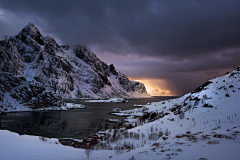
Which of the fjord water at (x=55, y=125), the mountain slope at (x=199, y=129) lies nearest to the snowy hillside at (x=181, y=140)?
the mountain slope at (x=199, y=129)

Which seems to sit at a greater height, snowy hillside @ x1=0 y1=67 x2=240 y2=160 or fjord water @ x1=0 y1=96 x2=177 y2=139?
snowy hillside @ x1=0 y1=67 x2=240 y2=160

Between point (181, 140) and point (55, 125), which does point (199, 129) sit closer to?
point (181, 140)

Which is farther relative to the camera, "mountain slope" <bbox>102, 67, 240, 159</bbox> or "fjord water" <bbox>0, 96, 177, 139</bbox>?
"fjord water" <bbox>0, 96, 177, 139</bbox>

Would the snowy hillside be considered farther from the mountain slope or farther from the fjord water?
the fjord water

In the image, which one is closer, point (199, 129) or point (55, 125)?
point (199, 129)

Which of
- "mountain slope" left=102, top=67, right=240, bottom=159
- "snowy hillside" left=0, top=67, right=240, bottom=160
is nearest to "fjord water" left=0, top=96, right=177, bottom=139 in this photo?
"snowy hillside" left=0, top=67, right=240, bottom=160

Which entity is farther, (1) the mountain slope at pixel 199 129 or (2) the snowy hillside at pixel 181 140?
(1) the mountain slope at pixel 199 129

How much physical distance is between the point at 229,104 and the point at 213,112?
2063 millimetres

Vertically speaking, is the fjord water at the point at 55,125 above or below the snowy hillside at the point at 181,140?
below

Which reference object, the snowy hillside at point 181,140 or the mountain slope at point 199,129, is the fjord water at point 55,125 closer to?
the snowy hillside at point 181,140

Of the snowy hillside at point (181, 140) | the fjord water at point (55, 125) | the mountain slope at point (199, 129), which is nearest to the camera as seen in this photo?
the snowy hillside at point (181, 140)

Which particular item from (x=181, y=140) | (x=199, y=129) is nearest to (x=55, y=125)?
(x=199, y=129)

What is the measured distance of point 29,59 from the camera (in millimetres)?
174375

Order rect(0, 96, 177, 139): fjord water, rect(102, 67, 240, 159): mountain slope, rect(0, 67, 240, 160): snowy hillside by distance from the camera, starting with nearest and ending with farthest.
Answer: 1. rect(0, 67, 240, 160): snowy hillside
2. rect(102, 67, 240, 159): mountain slope
3. rect(0, 96, 177, 139): fjord water
